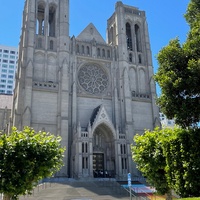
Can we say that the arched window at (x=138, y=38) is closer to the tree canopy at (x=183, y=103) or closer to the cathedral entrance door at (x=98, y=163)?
the cathedral entrance door at (x=98, y=163)

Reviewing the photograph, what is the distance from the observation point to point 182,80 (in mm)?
14094

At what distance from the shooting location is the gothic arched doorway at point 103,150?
38.8m

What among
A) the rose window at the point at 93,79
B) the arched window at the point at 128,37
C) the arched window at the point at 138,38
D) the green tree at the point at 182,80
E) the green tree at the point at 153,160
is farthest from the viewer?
the arched window at the point at 138,38

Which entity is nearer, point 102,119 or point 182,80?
point 182,80

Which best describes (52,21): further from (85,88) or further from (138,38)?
(138,38)

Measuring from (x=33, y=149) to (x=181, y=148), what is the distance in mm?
8376

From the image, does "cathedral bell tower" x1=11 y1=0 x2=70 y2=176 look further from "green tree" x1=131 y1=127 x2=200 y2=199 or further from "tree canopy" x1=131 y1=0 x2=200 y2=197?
"tree canopy" x1=131 y1=0 x2=200 y2=197

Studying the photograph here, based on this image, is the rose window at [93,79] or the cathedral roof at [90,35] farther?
the cathedral roof at [90,35]

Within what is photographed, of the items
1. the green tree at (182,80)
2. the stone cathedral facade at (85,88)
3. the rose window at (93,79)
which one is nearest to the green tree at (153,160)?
the green tree at (182,80)

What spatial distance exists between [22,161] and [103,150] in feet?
84.3

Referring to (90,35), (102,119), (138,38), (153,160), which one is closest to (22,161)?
(153,160)

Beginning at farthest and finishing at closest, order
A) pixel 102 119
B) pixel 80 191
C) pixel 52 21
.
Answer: pixel 52 21
pixel 102 119
pixel 80 191

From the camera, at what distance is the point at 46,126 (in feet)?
121

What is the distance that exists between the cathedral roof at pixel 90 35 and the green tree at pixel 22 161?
3307 cm
